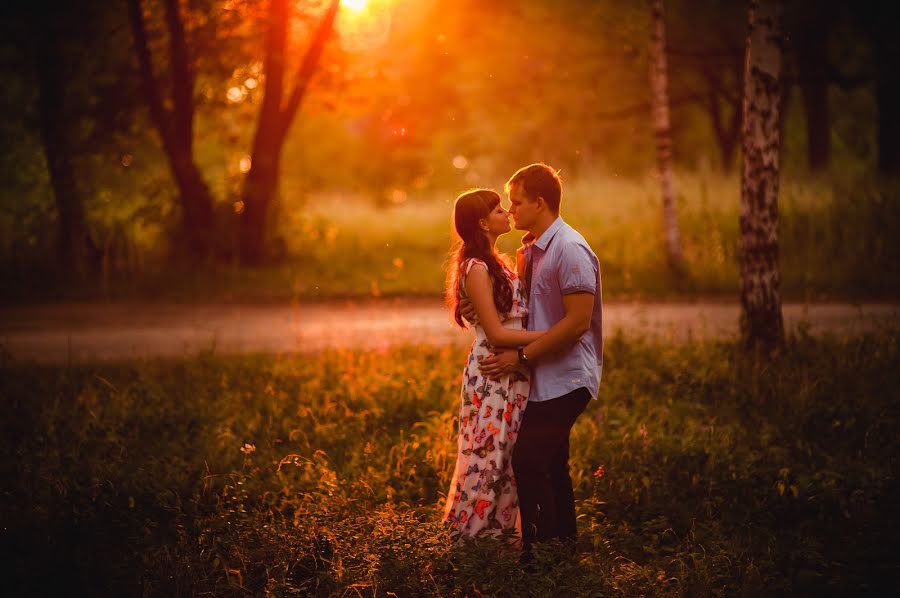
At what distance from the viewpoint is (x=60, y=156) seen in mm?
14961

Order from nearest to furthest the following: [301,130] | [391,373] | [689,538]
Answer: [689,538] < [391,373] < [301,130]

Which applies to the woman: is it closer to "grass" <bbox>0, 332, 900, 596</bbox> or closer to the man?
the man

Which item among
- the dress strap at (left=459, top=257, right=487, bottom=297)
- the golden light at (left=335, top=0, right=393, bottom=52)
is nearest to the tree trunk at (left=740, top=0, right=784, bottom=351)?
the dress strap at (left=459, top=257, right=487, bottom=297)

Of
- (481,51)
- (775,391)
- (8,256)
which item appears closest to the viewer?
(775,391)

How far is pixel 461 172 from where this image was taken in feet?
111

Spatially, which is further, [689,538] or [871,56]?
[871,56]

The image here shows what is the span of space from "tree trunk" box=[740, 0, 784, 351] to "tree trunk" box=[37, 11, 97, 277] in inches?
435

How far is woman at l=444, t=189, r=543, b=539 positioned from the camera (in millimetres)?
4414

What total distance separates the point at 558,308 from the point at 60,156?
43.9 feet

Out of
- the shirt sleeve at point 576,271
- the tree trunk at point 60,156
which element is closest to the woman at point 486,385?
the shirt sleeve at point 576,271

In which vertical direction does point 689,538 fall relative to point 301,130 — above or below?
below

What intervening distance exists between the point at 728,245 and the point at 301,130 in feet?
123

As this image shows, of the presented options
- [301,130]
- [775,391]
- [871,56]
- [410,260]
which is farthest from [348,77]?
[301,130]

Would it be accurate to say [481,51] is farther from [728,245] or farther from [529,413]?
[529,413]
